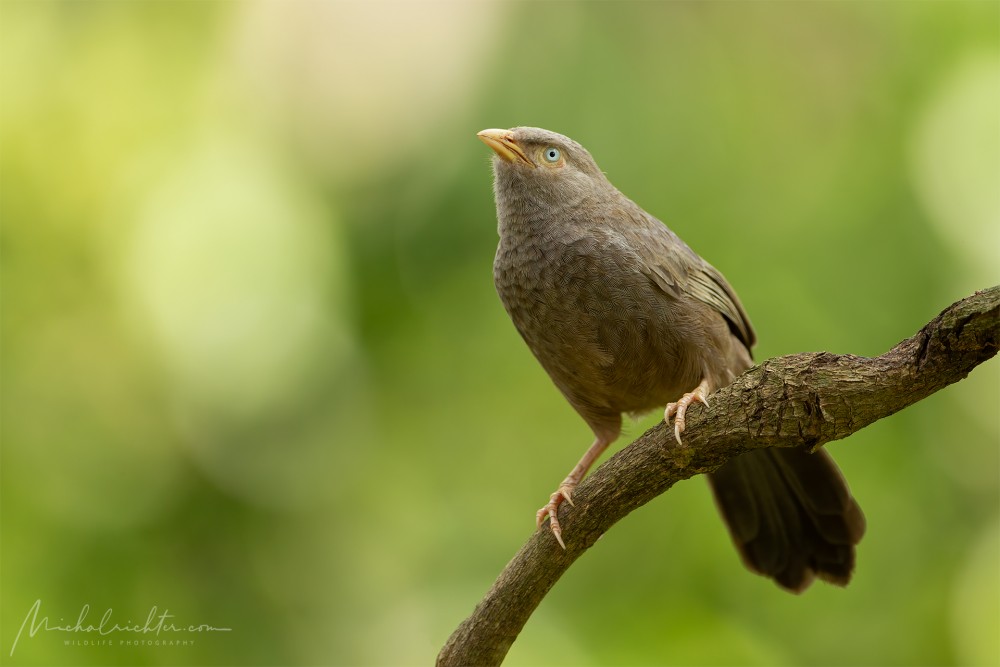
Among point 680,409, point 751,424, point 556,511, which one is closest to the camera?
point 751,424

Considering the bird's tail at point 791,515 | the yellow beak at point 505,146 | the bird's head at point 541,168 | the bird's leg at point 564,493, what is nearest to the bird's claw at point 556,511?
the bird's leg at point 564,493

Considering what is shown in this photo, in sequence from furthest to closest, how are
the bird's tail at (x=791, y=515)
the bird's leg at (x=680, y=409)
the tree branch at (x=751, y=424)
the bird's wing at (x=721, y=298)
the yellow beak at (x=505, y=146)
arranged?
the yellow beak at (x=505, y=146), the bird's tail at (x=791, y=515), the bird's wing at (x=721, y=298), the bird's leg at (x=680, y=409), the tree branch at (x=751, y=424)

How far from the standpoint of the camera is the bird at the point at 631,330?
4.43 m

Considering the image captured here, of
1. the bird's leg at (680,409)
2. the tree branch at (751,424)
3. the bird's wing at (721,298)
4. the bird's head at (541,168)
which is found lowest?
the tree branch at (751,424)

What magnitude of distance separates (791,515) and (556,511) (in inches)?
59.8

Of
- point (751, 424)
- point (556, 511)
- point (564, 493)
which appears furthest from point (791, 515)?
point (751, 424)

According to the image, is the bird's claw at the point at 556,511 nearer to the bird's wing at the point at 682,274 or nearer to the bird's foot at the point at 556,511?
the bird's foot at the point at 556,511

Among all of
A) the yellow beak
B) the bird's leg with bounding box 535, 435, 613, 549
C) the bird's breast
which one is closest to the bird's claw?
the bird's leg with bounding box 535, 435, 613, 549

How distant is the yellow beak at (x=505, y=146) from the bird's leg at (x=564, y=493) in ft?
5.39

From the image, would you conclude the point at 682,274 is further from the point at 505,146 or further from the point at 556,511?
the point at 556,511

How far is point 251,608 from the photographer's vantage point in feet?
23.8

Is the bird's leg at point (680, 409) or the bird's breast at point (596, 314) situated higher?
the bird's breast at point (596, 314)

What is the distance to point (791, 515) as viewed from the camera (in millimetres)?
5012

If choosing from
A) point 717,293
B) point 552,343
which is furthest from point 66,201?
point 717,293
